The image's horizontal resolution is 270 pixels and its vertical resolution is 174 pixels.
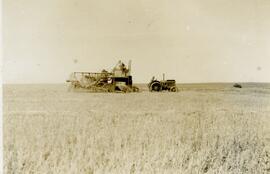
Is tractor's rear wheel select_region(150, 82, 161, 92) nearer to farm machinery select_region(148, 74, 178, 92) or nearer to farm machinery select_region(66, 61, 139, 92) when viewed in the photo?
farm machinery select_region(148, 74, 178, 92)

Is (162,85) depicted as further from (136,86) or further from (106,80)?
(106,80)

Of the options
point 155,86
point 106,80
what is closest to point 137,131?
point 155,86

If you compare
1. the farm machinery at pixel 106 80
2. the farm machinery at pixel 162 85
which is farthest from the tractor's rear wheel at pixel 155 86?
the farm machinery at pixel 106 80

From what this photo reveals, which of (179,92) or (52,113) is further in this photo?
(179,92)

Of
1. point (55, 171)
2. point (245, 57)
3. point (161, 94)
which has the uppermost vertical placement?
point (245, 57)

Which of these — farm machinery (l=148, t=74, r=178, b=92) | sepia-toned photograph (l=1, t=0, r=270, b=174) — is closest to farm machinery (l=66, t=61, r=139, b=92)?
sepia-toned photograph (l=1, t=0, r=270, b=174)

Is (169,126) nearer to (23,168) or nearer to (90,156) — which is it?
(90,156)

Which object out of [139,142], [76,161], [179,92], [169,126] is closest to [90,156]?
[76,161]
